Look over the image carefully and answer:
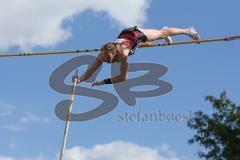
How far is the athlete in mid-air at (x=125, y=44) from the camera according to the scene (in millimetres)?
13297

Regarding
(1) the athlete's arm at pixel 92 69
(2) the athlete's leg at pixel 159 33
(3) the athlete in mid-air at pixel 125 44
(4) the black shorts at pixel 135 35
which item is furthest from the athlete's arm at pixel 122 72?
(2) the athlete's leg at pixel 159 33

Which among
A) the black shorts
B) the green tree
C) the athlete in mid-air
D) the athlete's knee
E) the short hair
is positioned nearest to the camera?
the short hair

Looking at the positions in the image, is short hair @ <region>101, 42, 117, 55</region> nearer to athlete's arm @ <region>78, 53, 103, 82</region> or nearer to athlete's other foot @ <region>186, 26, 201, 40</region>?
athlete's arm @ <region>78, 53, 103, 82</region>

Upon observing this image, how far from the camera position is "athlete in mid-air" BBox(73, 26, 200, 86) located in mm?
13297

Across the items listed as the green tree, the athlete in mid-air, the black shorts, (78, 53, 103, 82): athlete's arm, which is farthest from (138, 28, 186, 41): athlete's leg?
the green tree

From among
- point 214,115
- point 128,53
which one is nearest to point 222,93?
point 214,115

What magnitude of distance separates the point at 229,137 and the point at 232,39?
16128 mm

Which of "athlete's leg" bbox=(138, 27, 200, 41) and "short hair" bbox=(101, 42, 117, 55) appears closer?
"short hair" bbox=(101, 42, 117, 55)

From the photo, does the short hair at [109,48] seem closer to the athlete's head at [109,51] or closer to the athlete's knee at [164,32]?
the athlete's head at [109,51]

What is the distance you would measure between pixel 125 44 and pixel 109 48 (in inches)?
30.3

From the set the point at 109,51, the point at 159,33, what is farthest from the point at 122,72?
the point at 159,33

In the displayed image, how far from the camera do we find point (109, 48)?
1316 centimetres

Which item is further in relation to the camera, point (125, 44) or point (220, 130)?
point (220, 130)

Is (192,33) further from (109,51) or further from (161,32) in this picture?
(109,51)
